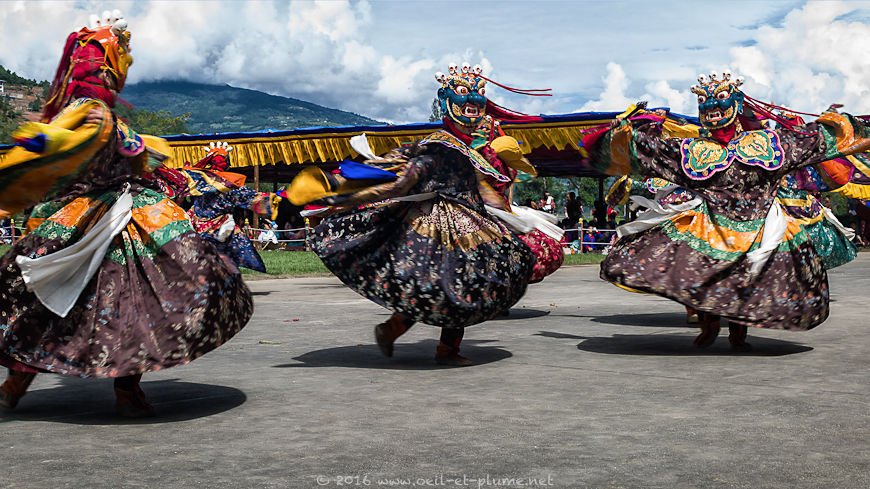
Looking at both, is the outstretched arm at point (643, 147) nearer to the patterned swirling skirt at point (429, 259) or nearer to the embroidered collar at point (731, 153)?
the embroidered collar at point (731, 153)

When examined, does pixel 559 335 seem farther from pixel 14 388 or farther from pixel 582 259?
pixel 582 259

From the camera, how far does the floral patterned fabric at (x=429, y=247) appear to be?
237 inches

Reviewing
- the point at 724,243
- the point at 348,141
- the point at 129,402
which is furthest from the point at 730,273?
the point at 348,141

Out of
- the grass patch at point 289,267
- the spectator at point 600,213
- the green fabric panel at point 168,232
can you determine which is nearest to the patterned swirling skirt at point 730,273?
the green fabric panel at point 168,232

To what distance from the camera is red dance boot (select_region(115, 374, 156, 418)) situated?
179 inches

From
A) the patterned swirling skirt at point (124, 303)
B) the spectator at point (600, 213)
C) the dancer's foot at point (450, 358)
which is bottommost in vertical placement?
the dancer's foot at point (450, 358)

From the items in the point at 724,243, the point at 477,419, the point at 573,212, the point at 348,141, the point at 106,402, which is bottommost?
the point at 106,402

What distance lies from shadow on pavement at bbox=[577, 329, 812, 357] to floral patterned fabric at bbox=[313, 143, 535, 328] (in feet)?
3.44

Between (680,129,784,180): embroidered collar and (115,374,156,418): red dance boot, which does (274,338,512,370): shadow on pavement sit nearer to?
(115,374,156,418): red dance boot

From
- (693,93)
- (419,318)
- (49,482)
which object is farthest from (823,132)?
(49,482)

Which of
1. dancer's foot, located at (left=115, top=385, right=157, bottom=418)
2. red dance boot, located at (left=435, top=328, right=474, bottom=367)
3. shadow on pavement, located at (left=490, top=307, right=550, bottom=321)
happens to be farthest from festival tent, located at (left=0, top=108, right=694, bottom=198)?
dancer's foot, located at (left=115, top=385, right=157, bottom=418)

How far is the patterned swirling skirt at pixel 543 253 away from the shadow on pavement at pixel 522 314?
39 cm

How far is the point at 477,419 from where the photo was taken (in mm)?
4430

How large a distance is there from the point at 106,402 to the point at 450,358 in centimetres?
233
